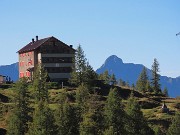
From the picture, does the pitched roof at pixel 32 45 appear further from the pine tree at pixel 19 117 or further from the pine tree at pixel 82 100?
the pine tree at pixel 19 117

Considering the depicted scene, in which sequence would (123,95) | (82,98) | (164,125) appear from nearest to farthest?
(82,98) → (164,125) → (123,95)

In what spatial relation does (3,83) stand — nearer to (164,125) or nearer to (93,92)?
(93,92)

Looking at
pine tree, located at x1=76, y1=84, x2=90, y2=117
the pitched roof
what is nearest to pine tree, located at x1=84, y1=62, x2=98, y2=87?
the pitched roof

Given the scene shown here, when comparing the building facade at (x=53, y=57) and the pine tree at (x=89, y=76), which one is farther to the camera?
the building facade at (x=53, y=57)

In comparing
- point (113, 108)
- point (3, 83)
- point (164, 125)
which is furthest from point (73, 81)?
point (113, 108)

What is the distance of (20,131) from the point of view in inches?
2532

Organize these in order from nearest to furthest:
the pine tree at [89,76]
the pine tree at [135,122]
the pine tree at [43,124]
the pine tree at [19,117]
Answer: the pine tree at [43,124] → the pine tree at [19,117] → the pine tree at [135,122] → the pine tree at [89,76]


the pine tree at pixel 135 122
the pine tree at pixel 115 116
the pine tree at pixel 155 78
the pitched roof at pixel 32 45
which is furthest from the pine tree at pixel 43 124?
the pine tree at pixel 155 78

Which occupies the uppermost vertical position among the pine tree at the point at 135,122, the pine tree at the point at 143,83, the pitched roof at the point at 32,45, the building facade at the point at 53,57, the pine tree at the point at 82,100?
the pitched roof at the point at 32,45

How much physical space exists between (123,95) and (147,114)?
2280 centimetres

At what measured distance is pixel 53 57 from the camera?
126188mm

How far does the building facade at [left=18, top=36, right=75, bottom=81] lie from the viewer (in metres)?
125

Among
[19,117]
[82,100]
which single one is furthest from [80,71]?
[19,117]

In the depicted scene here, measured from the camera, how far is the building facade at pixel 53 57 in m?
125
